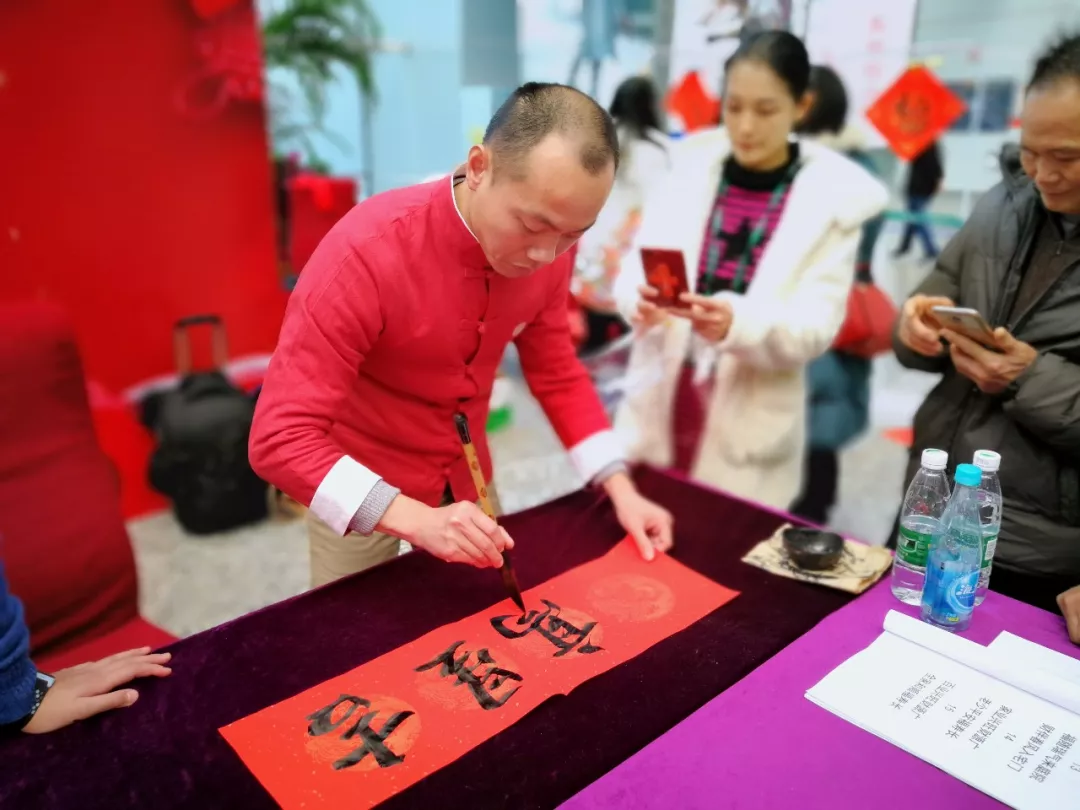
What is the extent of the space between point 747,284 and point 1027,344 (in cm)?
65

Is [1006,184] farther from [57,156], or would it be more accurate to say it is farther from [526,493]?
[57,156]

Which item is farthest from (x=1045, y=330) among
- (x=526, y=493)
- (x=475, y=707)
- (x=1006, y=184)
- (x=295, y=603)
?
(x=526, y=493)

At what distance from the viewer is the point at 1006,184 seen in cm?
133

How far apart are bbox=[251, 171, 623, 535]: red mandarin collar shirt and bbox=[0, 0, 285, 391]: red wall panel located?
6.09 ft

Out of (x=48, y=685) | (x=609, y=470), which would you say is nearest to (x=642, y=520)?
(x=609, y=470)

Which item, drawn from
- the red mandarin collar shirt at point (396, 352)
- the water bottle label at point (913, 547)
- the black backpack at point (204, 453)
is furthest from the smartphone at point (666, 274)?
the black backpack at point (204, 453)

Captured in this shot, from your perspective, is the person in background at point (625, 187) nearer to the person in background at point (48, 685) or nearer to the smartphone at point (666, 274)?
the smartphone at point (666, 274)

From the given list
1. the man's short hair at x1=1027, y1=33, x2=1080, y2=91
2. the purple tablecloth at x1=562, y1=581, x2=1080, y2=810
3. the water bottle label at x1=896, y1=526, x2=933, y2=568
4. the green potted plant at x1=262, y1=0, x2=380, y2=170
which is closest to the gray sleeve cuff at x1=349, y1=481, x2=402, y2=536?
the purple tablecloth at x1=562, y1=581, x2=1080, y2=810

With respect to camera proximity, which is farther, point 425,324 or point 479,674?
point 425,324

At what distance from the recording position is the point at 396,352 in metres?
1.15

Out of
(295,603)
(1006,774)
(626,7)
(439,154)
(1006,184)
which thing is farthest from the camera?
(439,154)

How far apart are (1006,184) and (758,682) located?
0.92 meters

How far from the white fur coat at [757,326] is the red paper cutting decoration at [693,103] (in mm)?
397

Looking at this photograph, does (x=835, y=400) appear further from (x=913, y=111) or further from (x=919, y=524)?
(x=919, y=524)
